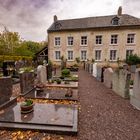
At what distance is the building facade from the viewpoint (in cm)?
2425

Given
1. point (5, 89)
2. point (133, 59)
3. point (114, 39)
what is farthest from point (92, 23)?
point (5, 89)

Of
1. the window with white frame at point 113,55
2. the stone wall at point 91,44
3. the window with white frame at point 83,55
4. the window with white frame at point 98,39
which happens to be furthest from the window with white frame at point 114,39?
the window with white frame at point 83,55

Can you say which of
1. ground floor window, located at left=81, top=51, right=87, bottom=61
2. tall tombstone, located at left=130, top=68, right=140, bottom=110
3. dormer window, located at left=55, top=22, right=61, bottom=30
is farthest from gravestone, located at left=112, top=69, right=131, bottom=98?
dormer window, located at left=55, top=22, right=61, bottom=30

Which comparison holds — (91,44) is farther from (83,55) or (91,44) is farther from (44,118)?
(44,118)

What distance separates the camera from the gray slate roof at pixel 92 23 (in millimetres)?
24612

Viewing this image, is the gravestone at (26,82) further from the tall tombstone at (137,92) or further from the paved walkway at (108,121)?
the tall tombstone at (137,92)

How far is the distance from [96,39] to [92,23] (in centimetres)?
372

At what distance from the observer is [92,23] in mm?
26547

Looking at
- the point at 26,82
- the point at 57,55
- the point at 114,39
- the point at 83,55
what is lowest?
the point at 26,82

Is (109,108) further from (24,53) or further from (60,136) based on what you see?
(24,53)

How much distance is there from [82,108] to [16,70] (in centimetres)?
966

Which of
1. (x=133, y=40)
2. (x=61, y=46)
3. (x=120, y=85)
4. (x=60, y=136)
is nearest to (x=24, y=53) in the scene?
(x=61, y=46)

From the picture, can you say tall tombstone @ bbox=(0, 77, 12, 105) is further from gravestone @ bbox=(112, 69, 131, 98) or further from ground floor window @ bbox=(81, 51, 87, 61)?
ground floor window @ bbox=(81, 51, 87, 61)

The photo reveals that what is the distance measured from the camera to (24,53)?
120 ft
